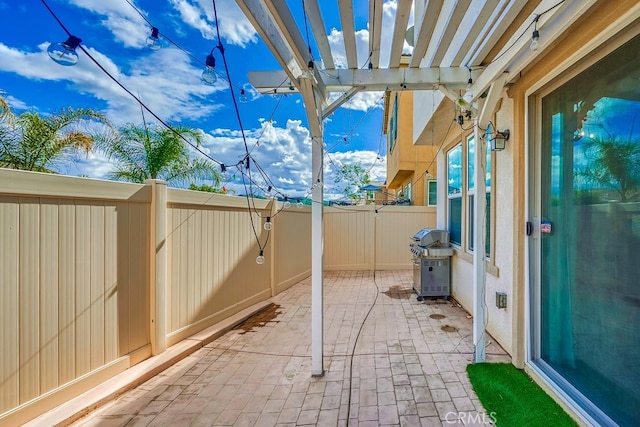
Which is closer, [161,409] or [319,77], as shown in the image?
[161,409]

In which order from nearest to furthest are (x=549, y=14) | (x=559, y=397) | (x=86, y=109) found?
(x=549, y=14)
(x=559, y=397)
(x=86, y=109)

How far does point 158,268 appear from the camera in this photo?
3.13 metres

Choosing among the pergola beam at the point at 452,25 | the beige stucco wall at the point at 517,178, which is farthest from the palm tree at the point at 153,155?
the beige stucco wall at the point at 517,178

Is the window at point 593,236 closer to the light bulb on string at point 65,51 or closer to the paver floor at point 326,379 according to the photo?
the paver floor at point 326,379

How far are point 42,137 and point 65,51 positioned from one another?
5058 mm

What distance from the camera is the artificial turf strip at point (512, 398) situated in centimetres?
209

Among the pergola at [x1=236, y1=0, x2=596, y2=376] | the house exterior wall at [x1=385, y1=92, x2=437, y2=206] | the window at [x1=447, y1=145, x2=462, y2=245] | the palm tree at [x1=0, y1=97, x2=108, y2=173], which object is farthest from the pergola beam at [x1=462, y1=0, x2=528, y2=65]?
the palm tree at [x1=0, y1=97, x2=108, y2=173]

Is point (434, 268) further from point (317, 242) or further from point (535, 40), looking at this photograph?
point (535, 40)

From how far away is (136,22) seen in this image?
8.08 feet

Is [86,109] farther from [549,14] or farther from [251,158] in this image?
[549,14]

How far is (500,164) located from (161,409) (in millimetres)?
3943

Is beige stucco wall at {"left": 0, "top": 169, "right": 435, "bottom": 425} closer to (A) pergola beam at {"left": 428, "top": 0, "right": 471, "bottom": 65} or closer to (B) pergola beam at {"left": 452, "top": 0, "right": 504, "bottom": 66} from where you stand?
(A) pergola beam at {"left": 428, "top": 0, "right": 471, "bottom": 65}

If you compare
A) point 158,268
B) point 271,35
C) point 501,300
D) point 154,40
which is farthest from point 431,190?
point 154,40

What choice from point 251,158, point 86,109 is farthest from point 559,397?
point 86,109
